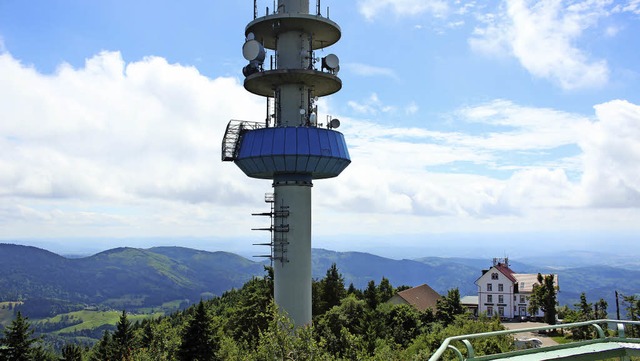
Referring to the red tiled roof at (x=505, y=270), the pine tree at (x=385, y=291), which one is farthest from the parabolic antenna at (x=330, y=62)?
the red tiled roof at (x=505, y=270)

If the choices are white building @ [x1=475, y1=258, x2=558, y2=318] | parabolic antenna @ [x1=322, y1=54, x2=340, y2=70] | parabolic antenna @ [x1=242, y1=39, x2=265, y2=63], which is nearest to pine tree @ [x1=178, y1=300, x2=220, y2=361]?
parabolic antenna @ [x1=242, y1=39, x2=265, y2=63]

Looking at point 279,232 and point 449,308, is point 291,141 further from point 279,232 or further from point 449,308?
point 449,308

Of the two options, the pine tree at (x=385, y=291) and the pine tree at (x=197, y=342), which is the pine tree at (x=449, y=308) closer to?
the pine tree at (x=385, y=291)

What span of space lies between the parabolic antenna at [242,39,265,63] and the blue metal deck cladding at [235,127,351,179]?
5.34 m

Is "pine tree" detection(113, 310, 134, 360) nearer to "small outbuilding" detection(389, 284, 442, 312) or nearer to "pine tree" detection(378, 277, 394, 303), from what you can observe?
"pine tree" detection(378, 277, 394, 303)

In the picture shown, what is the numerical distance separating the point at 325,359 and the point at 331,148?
1949cm

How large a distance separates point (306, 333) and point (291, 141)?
1837cm

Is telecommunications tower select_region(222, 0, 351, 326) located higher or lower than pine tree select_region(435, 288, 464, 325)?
higher

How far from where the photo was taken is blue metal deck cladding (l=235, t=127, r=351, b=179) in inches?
1426

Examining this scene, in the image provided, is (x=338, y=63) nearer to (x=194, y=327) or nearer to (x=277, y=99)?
(x=277, y=99)

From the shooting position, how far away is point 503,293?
95.0m

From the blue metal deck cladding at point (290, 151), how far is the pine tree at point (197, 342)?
43.2 feet

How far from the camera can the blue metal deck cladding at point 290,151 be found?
36.2m

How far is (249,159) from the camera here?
3712cm
